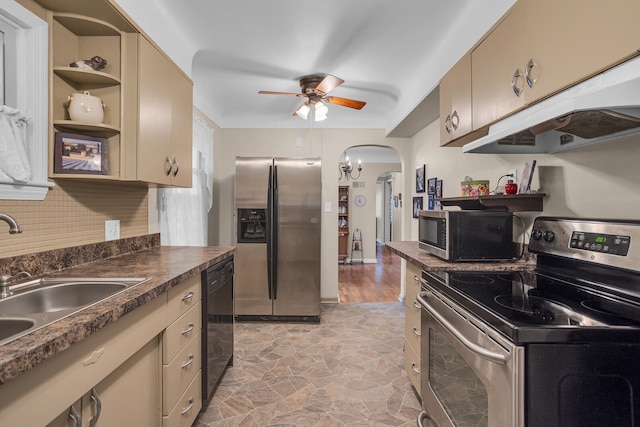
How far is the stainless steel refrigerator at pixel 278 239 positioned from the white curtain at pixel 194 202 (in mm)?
346

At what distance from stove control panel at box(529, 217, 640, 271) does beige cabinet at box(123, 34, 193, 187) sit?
6.63ft

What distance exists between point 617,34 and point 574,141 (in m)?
0.66

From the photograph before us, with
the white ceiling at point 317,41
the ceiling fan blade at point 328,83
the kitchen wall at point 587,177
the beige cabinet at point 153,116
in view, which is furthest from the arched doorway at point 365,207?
the beige cabinet at point 153,116

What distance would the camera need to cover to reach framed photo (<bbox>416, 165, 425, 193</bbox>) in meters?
3.46

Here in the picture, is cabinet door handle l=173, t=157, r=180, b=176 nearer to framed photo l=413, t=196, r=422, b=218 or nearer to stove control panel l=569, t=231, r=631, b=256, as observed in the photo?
stove control panel l=569, t=231, r=631, b=256

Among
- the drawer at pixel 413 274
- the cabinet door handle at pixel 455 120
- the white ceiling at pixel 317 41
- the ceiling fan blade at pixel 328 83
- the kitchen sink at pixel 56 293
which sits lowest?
the drawer at pixel 413 274

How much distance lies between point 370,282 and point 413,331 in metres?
3.21

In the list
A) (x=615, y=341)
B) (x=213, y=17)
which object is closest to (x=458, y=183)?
(x=615, y=341)

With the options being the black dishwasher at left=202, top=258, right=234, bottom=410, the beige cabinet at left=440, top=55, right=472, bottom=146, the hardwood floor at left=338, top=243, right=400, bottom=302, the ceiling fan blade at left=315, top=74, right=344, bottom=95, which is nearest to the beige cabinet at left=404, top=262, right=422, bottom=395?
the beige cabinet at left=440, top=55, right=472, bottom=146

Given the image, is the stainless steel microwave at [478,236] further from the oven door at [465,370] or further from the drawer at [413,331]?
the drawer at [413,331]

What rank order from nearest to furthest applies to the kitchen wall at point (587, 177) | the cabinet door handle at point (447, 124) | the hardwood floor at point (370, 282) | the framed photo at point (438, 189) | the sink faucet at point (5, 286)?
the sink faucet at point (5, 286) → the kitchen wall at point (587, 177) → the cabinet door handle at point (447, 124) → the framed photo at point (438, 189) → the hardwood floor at point (370, 282)

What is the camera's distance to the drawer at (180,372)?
53.1 inches

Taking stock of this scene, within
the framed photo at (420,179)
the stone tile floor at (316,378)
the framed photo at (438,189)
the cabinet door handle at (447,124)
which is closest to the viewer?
the stone tile floor at (316,378)

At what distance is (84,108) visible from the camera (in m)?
1.46
